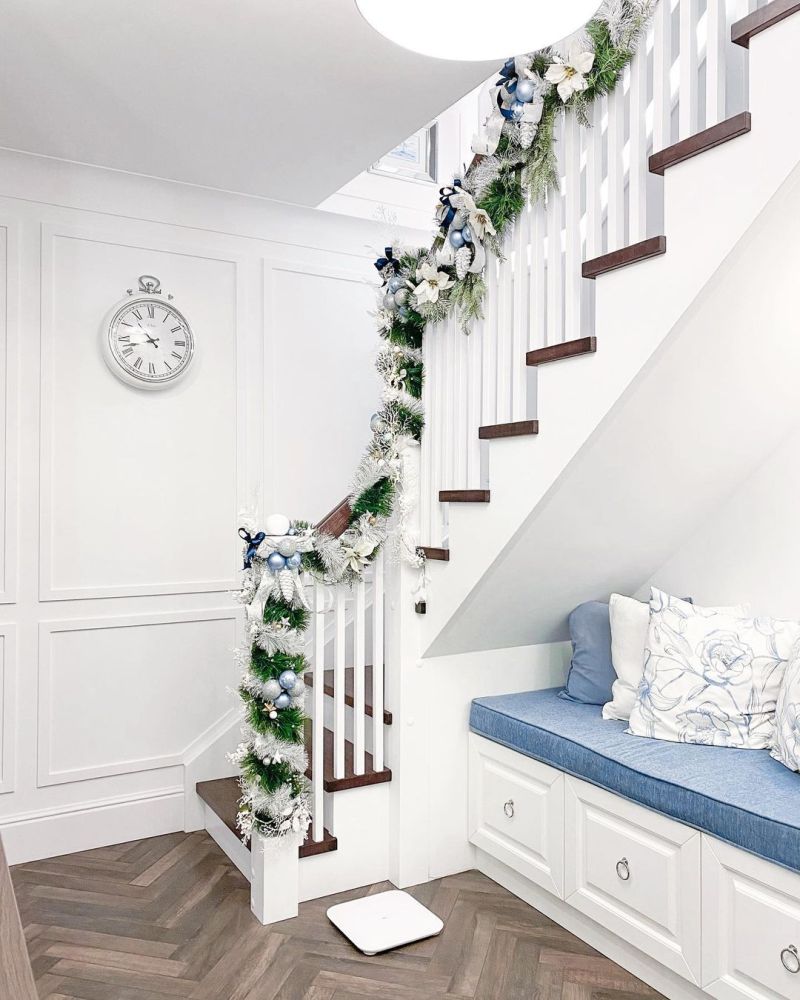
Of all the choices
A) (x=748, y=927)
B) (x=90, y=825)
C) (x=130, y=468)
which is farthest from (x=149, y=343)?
(x=748, y=927)

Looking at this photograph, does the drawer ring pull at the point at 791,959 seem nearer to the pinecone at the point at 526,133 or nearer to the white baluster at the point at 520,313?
the white baluster at the point at 520,313

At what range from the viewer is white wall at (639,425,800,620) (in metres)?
2.61

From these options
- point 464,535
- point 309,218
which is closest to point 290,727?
point 464,535

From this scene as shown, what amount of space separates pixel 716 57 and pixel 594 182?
0.41 metres

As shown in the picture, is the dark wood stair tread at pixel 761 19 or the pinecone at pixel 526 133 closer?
the dark wood stair tread at pixel 761 19

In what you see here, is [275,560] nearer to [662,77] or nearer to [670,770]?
[670,770]

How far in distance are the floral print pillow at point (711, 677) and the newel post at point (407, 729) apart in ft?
2.47

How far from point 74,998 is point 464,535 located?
1707 mm

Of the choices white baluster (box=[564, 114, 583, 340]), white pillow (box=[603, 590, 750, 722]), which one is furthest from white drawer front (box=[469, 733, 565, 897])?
white baluster (box=[564, 114, 583, 340])

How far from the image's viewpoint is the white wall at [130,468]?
3113mm

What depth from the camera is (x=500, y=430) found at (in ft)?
7.87

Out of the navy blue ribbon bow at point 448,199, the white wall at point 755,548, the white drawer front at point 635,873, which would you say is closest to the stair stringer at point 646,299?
the navy blue ribbon bow at point 448,199

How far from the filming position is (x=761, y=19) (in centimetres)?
158

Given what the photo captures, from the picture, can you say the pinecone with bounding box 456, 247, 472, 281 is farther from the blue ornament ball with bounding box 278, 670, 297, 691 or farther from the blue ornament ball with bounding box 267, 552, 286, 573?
the blue ornament ball with bounding box 278, 670, 297, 691
